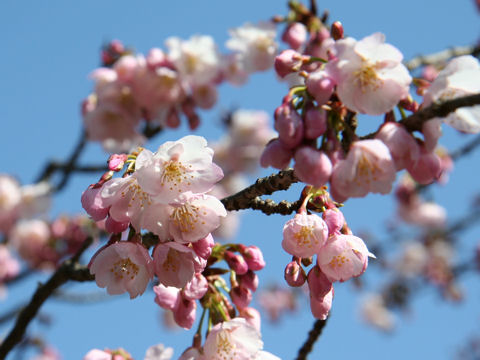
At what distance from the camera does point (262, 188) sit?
1.74 metres

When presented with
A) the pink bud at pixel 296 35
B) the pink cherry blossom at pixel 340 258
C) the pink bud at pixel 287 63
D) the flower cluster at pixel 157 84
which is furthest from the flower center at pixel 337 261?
the flower cluster at pixel 157 84

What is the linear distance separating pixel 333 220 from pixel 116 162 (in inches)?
26.1

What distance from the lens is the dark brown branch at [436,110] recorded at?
124cm

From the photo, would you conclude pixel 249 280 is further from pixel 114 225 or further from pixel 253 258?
pixel 114 225

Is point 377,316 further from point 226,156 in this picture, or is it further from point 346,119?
point 346,119

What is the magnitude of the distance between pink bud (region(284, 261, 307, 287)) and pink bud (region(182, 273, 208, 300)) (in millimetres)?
292

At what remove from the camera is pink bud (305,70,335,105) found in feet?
4.71

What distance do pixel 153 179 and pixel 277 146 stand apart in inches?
13.9

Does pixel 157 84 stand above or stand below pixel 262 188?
below

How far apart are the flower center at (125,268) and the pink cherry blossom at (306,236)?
0.47 metres

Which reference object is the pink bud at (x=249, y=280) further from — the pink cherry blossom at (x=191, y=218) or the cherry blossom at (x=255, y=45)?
the cherry blossom at (x=255, y=45)

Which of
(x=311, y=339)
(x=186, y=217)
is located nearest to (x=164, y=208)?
(x=186, y=217)

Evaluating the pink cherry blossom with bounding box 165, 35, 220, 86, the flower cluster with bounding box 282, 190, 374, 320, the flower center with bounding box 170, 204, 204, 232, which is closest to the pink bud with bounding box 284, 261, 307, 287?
the flower cluster with bounding box 282, 190, 374, 320

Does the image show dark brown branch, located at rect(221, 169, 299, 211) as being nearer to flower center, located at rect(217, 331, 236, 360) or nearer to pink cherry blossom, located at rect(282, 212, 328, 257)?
pink cherry blossom, located at rect(282, 212, 328, 257)
